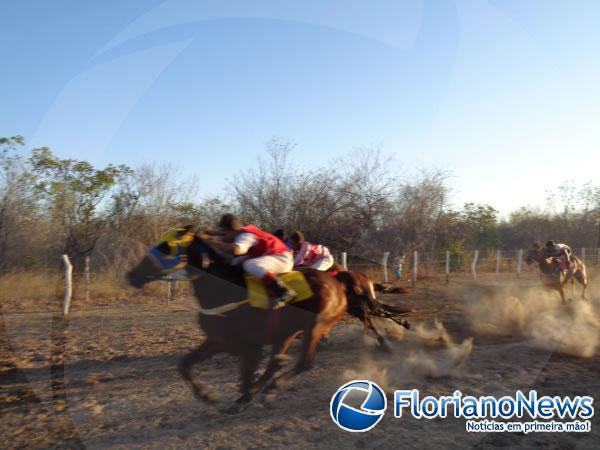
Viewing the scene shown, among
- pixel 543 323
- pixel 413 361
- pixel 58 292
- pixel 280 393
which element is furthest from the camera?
pixel 58 292

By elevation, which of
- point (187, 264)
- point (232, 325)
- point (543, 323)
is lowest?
point (543, 323)

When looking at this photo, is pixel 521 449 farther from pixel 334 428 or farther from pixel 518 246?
pixel 518 246

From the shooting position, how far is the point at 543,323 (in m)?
8.23

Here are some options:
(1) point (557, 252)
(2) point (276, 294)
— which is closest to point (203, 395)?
(2) point (276, 294)

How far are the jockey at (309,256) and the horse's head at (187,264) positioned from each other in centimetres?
290

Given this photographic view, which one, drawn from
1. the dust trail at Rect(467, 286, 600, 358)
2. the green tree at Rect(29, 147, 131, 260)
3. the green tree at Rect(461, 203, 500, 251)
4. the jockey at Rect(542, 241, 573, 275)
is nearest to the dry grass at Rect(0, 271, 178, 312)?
the green tree at Rect(29, 147, 131, 260)

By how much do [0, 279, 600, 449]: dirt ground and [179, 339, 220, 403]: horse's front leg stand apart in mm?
179

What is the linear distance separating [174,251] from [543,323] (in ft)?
23.2

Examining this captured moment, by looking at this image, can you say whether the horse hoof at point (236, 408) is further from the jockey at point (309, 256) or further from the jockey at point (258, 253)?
the jockey at point (309, 256)

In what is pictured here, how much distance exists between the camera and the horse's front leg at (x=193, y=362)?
470cm

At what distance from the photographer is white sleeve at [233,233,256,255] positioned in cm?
462

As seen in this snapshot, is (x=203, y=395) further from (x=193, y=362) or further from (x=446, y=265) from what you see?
(x=446, y=265)

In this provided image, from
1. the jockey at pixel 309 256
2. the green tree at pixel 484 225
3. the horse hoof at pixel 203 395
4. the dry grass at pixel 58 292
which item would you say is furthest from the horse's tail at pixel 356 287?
the green tree at pixel 484 225

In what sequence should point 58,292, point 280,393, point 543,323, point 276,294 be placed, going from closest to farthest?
point 276,294
point 280,393
point 543,323
point 58,292
